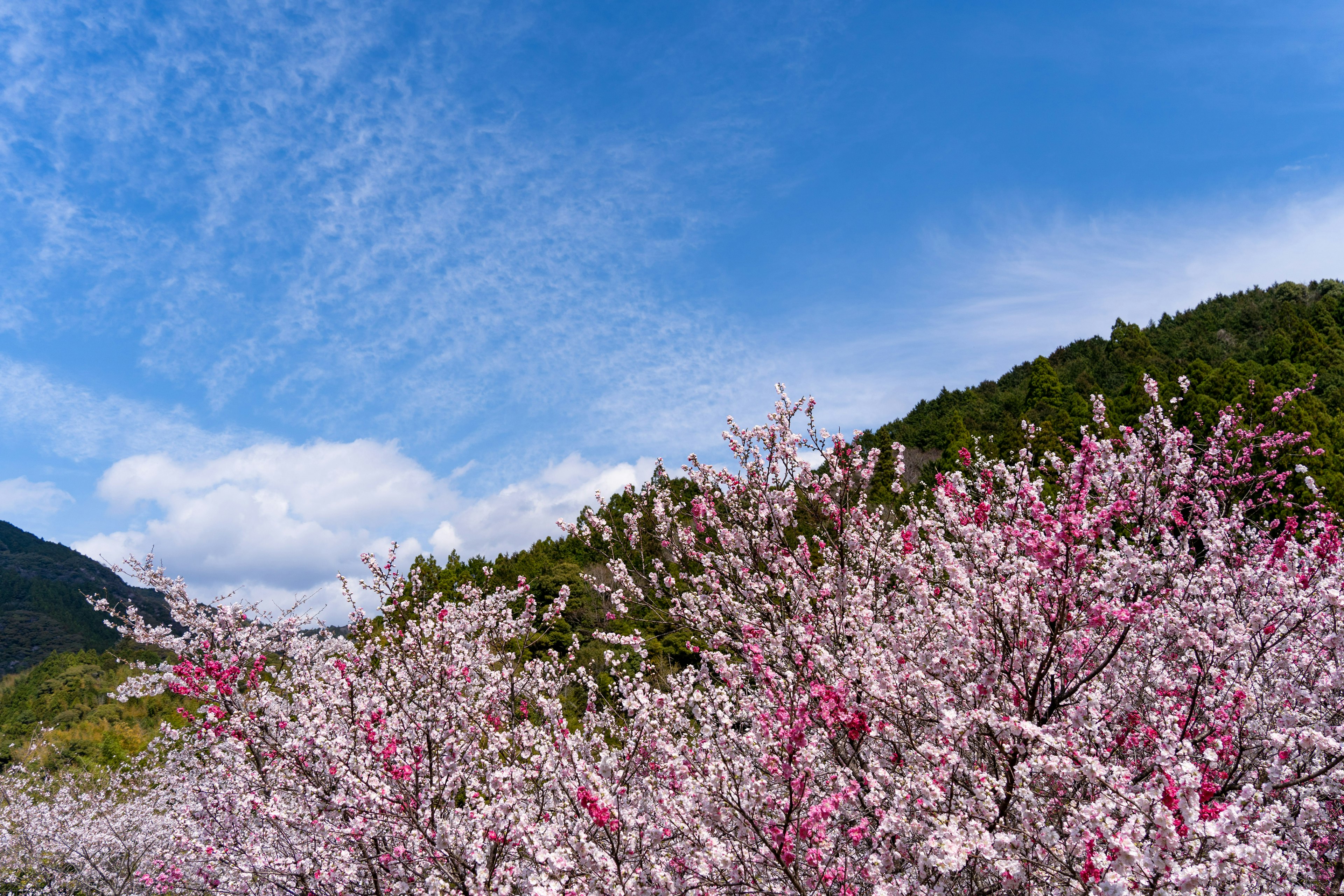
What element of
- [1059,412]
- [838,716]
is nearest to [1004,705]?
[838,716]

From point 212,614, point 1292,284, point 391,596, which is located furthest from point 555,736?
point 1292,284

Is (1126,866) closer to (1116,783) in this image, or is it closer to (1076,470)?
(1116,783)

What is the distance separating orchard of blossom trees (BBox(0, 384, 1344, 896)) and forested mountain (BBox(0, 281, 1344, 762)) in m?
1.71

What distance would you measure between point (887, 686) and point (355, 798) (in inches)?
198

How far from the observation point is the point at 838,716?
524 cm

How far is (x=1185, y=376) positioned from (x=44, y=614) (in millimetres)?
169443

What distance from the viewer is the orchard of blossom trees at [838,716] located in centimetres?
450

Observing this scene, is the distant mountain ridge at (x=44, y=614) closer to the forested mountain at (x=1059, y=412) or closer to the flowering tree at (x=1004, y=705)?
the forested mountain at (x=1059, y=412)

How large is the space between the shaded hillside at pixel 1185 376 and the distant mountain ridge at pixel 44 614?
298 feet

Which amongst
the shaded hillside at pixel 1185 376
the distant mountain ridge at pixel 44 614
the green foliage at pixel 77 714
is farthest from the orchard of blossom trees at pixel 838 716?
the distant mountain ridge at pixel 44 614

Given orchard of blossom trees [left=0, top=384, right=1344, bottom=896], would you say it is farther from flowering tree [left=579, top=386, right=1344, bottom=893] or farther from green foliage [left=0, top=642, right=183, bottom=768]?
green foliage [left=0, top=642, right=183, bottom=768]

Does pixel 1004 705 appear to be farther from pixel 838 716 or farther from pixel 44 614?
pixel 44 614

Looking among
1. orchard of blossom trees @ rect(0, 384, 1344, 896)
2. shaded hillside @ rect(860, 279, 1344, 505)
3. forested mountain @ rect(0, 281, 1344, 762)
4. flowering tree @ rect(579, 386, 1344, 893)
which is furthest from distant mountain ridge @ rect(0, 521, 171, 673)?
flowering tree @ rect(579, 386, 1344, 893)

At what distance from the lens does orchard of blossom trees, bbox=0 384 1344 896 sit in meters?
4.50
